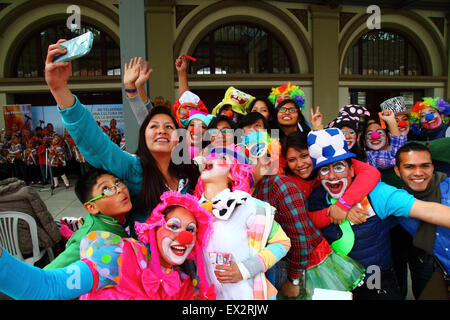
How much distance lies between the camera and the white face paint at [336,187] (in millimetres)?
1725

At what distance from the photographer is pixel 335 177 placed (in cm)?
171

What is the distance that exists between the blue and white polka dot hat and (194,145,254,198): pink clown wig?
452mm

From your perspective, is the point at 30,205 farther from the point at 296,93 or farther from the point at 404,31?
the point at 404,31

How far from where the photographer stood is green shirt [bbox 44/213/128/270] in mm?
1271

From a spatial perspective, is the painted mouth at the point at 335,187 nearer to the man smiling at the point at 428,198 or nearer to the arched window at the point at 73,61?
the man smiling at the point at 428,198

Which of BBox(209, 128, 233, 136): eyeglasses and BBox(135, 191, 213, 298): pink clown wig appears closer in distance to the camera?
BBox(135, 191, 213, 298): pink clown wig

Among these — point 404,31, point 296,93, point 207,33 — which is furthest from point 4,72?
point 404,31

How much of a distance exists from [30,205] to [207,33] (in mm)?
7874

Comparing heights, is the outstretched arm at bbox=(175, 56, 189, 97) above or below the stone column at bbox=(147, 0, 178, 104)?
below

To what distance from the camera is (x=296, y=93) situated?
315 centimetres

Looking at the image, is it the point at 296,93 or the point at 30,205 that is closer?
the point at 30,205

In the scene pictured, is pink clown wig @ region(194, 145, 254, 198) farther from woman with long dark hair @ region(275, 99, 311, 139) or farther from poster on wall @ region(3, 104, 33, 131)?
poster on wall @ region(3, 104, 33, 131)

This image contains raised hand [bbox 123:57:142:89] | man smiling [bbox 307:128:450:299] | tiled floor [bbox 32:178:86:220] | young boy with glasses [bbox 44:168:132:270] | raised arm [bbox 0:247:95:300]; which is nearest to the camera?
raised arm [bbox 0:247:95:300]

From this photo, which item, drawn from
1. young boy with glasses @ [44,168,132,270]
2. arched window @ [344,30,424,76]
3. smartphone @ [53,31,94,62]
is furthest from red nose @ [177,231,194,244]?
arched window @ [344,30,424,76]
